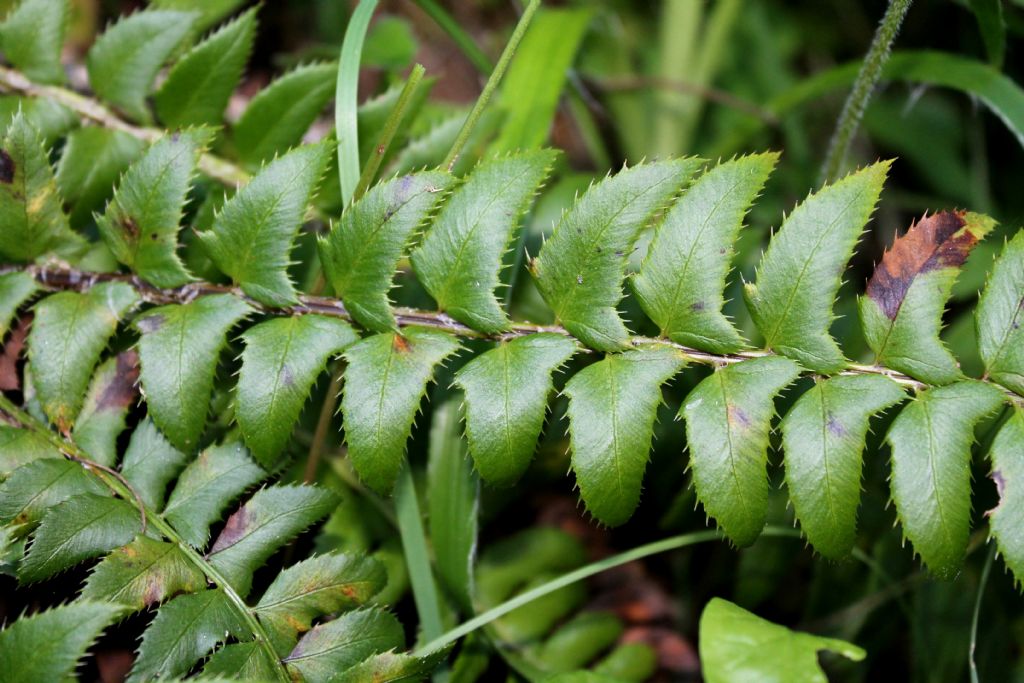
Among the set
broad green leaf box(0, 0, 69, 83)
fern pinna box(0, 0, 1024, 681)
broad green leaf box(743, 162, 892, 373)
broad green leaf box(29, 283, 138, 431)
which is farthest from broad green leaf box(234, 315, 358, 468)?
broad green leaf box(0, 0, 69, 83)

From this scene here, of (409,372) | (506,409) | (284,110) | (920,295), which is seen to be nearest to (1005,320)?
(920,295)

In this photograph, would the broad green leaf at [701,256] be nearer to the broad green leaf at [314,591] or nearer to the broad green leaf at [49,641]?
the broad green leaf at [314,591]

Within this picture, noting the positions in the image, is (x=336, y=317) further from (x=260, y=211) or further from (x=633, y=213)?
(x=633, y=213)

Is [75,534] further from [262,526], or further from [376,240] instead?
[376,240]

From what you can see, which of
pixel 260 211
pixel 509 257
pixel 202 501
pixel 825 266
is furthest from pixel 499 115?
pixel 202 501

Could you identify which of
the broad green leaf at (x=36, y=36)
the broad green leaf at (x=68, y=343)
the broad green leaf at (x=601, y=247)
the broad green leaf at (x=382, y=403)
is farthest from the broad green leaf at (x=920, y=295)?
the broad green leaf at (x=36, y=36)
